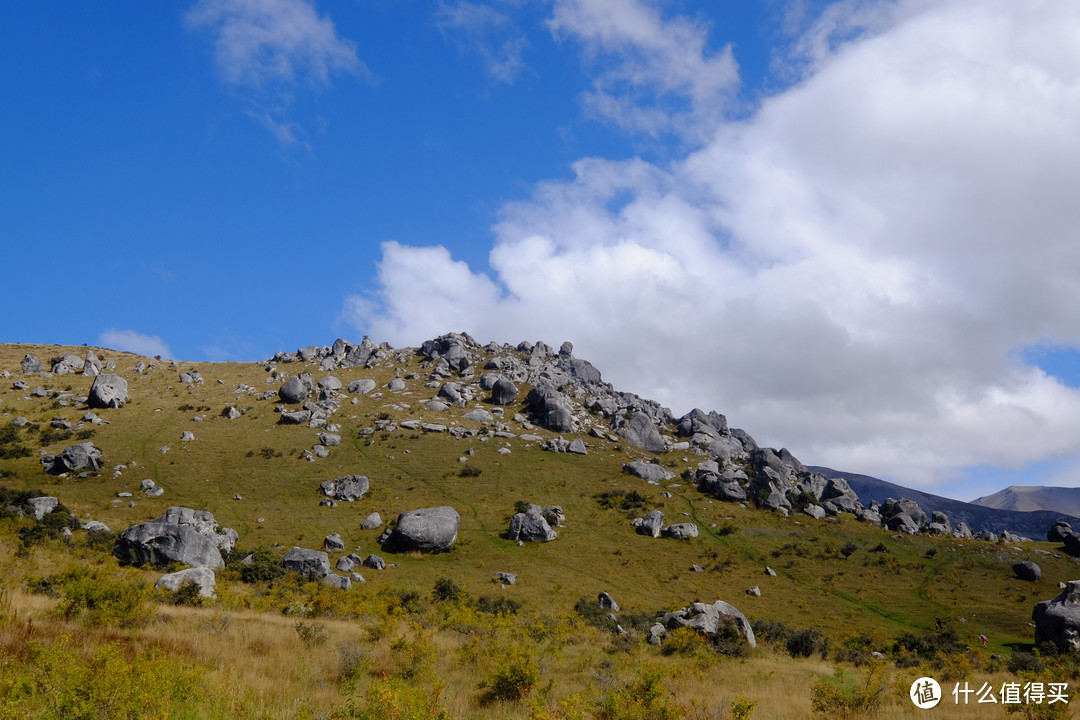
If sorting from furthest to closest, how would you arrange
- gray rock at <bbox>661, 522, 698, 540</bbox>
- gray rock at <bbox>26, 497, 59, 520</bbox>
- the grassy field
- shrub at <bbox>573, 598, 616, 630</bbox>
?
gray rock at <bbox>661, 522, 698, 540</bbox>
gray rock at <bbox>26, 497, 59, 520</bbox>
shrub at <bbox>573, 598, 616, 630</bbox>
the grassy field

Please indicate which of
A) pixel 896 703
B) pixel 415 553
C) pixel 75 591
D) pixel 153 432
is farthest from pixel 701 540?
pixel 153 432

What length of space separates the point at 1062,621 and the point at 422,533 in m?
59.4

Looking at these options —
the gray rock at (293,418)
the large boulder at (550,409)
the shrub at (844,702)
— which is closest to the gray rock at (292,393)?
the gray rock at (293,418)

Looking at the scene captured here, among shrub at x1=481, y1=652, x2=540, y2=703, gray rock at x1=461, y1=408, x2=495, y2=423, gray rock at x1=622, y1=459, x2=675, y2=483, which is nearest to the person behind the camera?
shrub at x1=481, y1=652, x2=540, y2=703

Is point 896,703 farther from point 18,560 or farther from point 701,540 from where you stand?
point 701,540

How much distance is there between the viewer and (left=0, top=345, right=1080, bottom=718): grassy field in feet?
51.6

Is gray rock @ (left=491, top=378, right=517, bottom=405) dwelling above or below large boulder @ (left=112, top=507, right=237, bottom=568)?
above

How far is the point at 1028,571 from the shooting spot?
7175 centimetres

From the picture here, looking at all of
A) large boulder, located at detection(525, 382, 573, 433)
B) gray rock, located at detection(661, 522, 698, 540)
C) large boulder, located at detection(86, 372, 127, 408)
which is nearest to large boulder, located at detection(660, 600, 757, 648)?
gray rock, located at detection(661, 522, 698, 540)

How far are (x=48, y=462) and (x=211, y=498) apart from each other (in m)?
24.8

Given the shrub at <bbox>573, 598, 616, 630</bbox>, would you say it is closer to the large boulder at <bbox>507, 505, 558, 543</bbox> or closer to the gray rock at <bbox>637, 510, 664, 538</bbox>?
the large boulder at <bbox>507, 505, 558, 543</bbox>

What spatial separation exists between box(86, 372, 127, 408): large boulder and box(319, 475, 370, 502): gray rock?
51.5m

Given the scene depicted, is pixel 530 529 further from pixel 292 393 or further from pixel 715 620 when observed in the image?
pixel 292 393

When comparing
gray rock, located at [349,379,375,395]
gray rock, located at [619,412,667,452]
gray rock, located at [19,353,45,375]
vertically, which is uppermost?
gray rock, located at [349,379,375,395]
